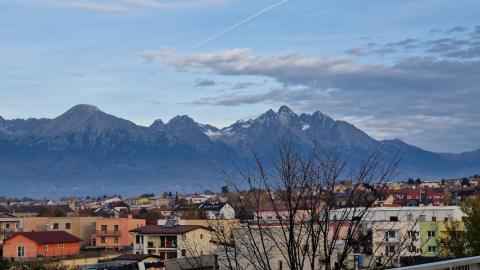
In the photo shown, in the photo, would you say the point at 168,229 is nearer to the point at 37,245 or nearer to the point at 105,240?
the point at 37,245

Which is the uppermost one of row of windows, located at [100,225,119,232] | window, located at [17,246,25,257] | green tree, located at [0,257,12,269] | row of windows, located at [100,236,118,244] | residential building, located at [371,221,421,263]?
row of windows, located at [100,225,119,232]

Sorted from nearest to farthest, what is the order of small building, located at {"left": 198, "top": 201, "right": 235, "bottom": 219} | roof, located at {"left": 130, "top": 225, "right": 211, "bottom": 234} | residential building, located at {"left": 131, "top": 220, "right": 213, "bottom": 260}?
small building, located at {"left": 198, "top": 201, "right": 235, "bottom": 219}
roof, located at {"left": 130, "top": 225, "right": 211, "bottom": 234}
residential building, located at {"left": 131, "top": 220, "right": 213, "bottom": 260}

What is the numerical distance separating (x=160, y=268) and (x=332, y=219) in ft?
90.1

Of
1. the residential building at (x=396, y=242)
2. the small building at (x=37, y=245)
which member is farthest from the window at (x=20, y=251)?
the residential building at (x=396, y=242)

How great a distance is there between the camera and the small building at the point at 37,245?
2318 inches

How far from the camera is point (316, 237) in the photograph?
38.8ft

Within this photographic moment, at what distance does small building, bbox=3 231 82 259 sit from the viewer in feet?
193

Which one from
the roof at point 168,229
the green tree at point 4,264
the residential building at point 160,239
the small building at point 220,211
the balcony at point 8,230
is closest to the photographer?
the small building at point 220,211

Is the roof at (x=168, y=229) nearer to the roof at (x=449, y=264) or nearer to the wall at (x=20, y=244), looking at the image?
the wall at (x=20, y=244)

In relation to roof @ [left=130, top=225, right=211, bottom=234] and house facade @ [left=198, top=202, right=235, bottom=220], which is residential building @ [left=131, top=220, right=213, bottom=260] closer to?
roof @ [left=130, top=225, right=211, bottom=234]

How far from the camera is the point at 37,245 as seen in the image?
58.8m

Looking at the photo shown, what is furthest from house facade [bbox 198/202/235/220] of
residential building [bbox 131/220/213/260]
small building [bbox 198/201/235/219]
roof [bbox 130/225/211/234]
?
residential building [bbox 131/220/213/260]

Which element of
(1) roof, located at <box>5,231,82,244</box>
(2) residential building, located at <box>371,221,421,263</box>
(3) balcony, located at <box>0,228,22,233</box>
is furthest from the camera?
(3) balcony, located at <box>0,228,22,233</box>

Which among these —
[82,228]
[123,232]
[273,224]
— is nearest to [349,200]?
[273,224]
